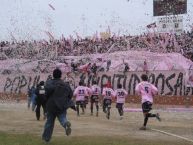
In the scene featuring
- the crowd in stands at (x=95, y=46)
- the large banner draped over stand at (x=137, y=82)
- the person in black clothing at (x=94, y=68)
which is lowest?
the large banner draped over stand at (x=137, y=82)

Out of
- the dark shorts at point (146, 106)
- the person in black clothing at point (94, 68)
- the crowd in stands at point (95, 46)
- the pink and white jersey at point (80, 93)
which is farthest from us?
the person in black clothing at point (94, 68)

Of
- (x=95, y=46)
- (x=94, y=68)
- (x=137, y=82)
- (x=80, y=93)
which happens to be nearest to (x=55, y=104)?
(x=80, y=93)

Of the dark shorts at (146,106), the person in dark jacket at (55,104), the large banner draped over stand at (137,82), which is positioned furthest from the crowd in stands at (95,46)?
the person in dark jacket at (55,104)

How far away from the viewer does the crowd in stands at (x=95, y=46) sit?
46.2 m

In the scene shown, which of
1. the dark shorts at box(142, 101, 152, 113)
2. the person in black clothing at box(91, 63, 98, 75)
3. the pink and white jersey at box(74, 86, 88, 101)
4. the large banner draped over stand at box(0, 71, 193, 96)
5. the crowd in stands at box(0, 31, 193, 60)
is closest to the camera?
the dark shorts at box(142, 101, 152, 113)

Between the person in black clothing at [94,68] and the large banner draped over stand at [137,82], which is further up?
the person in black clothing at [94,68]

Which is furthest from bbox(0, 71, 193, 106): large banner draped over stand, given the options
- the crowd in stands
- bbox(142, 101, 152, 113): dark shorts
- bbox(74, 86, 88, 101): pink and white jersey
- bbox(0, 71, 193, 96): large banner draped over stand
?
bbox(142, 101, 152, 113): dark shorts

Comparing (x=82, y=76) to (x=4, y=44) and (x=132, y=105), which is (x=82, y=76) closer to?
(x=132, y=105)

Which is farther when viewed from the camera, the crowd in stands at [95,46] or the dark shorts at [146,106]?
the crowd in stands at [95,46]

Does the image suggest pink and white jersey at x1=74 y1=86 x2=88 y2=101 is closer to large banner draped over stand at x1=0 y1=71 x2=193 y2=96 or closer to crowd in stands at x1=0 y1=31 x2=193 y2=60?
large banner draped over stand at x1=0 y1=71 x2=193 y2=96

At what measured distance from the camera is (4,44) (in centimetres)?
5794

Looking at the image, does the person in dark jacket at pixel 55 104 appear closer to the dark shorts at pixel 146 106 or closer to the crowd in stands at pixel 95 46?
the dark shorts at pixel 146 106

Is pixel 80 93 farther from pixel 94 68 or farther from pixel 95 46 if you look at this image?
pixel 95 46

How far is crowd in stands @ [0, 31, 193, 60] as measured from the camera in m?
46.2
